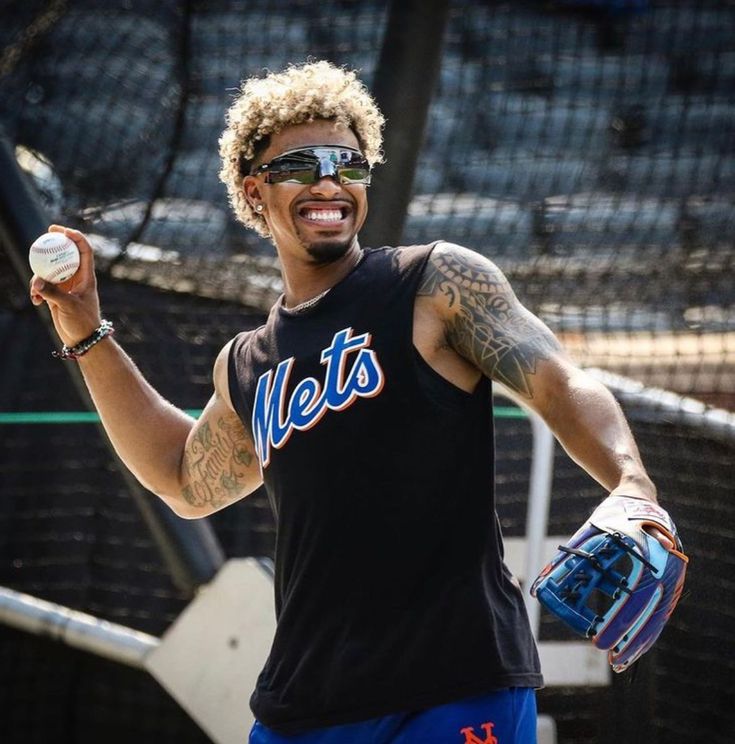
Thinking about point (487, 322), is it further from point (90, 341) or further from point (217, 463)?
point (90, 341)

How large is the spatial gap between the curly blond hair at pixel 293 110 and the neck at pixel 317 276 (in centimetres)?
28

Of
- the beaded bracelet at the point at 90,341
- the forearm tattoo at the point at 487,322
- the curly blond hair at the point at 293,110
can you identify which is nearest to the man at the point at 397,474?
the forearm tattoo at the point at 487,322

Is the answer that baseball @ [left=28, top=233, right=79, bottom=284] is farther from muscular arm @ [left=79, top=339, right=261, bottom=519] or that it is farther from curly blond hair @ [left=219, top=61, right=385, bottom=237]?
curly blond hair @ [left=219, top=61, right=385, bottom=237]

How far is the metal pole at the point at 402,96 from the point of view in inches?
152

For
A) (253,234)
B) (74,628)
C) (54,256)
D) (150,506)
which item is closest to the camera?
(54,256)

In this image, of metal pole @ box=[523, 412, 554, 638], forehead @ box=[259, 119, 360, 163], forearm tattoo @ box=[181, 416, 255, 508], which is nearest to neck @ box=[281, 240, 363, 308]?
forehead @ box=[259, 119, 360, 163]

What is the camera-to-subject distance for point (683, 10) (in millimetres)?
5469

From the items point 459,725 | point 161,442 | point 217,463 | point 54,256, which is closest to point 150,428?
point 161,442

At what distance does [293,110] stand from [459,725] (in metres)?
1.23

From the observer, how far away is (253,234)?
5.33 m

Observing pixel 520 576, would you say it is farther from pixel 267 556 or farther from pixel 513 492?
pixel 267 556

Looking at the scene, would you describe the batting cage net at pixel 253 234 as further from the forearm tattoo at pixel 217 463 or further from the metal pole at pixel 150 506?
the forearm tattoo at pixel 217 463

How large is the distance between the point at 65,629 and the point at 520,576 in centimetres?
150

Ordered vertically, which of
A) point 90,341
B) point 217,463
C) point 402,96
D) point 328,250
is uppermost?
point 402,96
